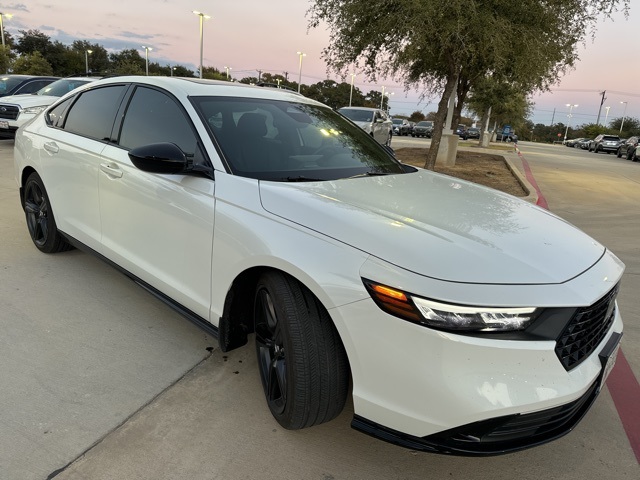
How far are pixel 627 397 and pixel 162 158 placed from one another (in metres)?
3.14

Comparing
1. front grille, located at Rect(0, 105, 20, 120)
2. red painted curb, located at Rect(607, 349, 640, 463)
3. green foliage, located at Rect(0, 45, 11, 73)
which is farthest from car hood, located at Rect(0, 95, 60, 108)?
green foliage, located at Rect(0, 45, 11, 73)

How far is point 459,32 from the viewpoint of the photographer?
8961mm

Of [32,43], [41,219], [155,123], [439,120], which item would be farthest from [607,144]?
[32,43]

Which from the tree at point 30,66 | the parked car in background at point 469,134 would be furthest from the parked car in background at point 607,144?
the tree at point 30,66

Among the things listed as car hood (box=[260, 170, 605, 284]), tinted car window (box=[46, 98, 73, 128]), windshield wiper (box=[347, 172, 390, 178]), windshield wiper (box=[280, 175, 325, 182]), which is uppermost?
tinted car window (box=[46, 98, 73, 128])

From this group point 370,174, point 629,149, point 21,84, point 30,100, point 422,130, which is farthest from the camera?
point 422,130

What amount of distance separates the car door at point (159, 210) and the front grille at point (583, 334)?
5.72 ft

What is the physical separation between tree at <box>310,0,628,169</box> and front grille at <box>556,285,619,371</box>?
25.2ft

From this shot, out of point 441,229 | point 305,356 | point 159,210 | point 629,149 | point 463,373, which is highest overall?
point 441,229

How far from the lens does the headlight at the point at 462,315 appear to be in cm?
177

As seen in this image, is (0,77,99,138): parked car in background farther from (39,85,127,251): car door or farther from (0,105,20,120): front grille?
(39,85,127,251): car door

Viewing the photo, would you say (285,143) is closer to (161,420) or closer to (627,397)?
(161,420)

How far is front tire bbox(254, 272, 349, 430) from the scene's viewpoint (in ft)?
6.95

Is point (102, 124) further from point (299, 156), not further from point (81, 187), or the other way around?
point (299, 156)
